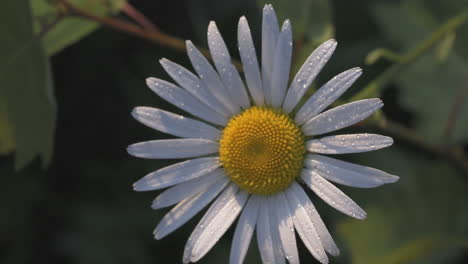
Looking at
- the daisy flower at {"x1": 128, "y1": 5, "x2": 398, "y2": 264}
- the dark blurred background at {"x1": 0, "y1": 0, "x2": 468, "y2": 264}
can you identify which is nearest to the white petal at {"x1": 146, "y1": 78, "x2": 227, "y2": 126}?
the daisy flower at {"x1": 128, "y1": 5, "x2": 398, "y2": 264}

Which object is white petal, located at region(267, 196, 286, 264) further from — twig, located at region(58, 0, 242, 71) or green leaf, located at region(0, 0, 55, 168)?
green leaf, located at region(0, 0, 55, 168)

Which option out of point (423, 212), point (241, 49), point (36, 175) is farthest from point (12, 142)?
point (423, 212)

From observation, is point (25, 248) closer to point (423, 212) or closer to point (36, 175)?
point (36, 175)

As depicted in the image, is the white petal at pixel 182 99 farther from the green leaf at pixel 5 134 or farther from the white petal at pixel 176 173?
the green leaf at pixel 5 134

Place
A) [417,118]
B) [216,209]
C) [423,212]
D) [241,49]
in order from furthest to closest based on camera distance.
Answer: [417,118] < [423,212] < [216,209] < [241,49]

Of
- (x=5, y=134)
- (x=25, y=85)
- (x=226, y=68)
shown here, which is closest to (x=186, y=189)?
(x=226, y=68)

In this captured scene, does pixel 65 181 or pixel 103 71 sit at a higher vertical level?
pixel 103 71
